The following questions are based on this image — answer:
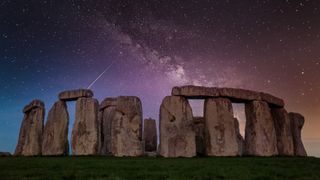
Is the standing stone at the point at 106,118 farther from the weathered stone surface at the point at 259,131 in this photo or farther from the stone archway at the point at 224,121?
the weathered stone surface at the point at 259,131

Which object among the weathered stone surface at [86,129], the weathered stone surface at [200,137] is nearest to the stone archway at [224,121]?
the weathered stone surface at [200,137]

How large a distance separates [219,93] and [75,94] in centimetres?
758

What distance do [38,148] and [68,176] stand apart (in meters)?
12.5

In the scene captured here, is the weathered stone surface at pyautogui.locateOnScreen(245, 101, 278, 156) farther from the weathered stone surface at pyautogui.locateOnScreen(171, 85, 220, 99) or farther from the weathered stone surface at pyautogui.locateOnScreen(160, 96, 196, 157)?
the weathered stone surface at pyautogui.locateOnScreen(160, 96, 196, 157)

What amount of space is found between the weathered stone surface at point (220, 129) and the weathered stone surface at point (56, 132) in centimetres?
742

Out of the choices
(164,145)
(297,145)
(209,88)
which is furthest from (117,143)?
(297,145)

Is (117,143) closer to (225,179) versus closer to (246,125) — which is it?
(246,125)

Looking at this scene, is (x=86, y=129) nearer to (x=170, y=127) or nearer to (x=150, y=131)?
(x=170, y=127)

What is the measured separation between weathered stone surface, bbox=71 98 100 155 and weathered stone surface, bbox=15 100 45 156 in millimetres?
2886

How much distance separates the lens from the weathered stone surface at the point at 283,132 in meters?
19.9

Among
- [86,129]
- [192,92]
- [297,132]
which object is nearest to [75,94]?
[86,129]

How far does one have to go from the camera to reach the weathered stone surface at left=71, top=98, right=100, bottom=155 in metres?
17.2

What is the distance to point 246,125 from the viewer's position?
19.0 meters

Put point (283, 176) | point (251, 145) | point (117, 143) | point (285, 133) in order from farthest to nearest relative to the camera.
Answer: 1. point (285, 133)
2. point (251, 145)
3. point (117, 143)
4. point (283, 176)
